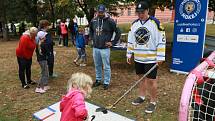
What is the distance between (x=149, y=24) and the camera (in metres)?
5.06

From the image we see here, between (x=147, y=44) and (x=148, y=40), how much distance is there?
0.07 m

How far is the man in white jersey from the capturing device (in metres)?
5.01

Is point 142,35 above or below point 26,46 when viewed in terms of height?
above

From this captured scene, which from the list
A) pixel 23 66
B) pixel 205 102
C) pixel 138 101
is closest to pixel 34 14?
pixel 23 66

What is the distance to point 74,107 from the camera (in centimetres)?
326

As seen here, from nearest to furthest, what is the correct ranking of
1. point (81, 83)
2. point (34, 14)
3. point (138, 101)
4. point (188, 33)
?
point (81, 83) < point (138, 101) < point (188, 33) < point (34, 14)

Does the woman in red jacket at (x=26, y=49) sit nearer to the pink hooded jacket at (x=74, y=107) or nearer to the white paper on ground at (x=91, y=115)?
the white paper on ground at (x=91, y=115)

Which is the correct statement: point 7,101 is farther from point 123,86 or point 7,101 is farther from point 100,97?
point 123,86

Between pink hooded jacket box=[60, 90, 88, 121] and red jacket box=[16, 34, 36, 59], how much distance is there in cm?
344

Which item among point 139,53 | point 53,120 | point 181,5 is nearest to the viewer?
point 53,120

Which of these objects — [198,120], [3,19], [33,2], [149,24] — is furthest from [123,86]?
[33,2]

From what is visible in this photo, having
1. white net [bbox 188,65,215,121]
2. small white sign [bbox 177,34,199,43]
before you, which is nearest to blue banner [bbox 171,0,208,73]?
small white sign [bbox 177,34,199,43]

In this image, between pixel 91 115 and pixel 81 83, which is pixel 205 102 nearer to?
pixel 81 83

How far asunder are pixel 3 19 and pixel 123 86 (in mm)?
20105
